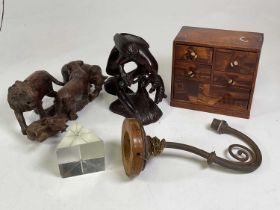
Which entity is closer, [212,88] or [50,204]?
[50,204]

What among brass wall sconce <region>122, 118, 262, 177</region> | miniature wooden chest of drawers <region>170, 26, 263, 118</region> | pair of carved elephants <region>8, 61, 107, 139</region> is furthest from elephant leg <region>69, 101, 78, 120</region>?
miniature wooden chest of drawers <region>170, 26, 263, 118</region>

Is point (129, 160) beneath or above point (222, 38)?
beneath

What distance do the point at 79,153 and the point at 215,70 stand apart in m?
0.73

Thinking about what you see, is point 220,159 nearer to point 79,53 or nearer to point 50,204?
point 50,204

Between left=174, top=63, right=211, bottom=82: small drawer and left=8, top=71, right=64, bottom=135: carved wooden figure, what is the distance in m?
0.60

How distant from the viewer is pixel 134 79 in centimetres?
169

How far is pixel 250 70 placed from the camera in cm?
166

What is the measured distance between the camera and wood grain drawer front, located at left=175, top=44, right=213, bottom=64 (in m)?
1.68

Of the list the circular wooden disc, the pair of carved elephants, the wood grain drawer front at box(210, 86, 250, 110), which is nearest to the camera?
the circular wooden disc

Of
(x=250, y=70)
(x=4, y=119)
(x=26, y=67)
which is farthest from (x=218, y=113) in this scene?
(x=26, y=67)

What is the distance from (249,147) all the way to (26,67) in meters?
1.37

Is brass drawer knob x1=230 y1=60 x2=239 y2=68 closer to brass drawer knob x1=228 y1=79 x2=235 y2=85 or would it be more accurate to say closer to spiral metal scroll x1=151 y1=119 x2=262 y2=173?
brass drawer knob x1=228 y1=79 x2=235 y2=85

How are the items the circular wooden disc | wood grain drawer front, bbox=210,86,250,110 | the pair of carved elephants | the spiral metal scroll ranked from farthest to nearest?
wood grain drawer front, bbox=210,86,250,110 < the pair of carved elephants < the spiral metal scroll < the circular wooden disc

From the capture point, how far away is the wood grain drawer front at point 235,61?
1.63m
